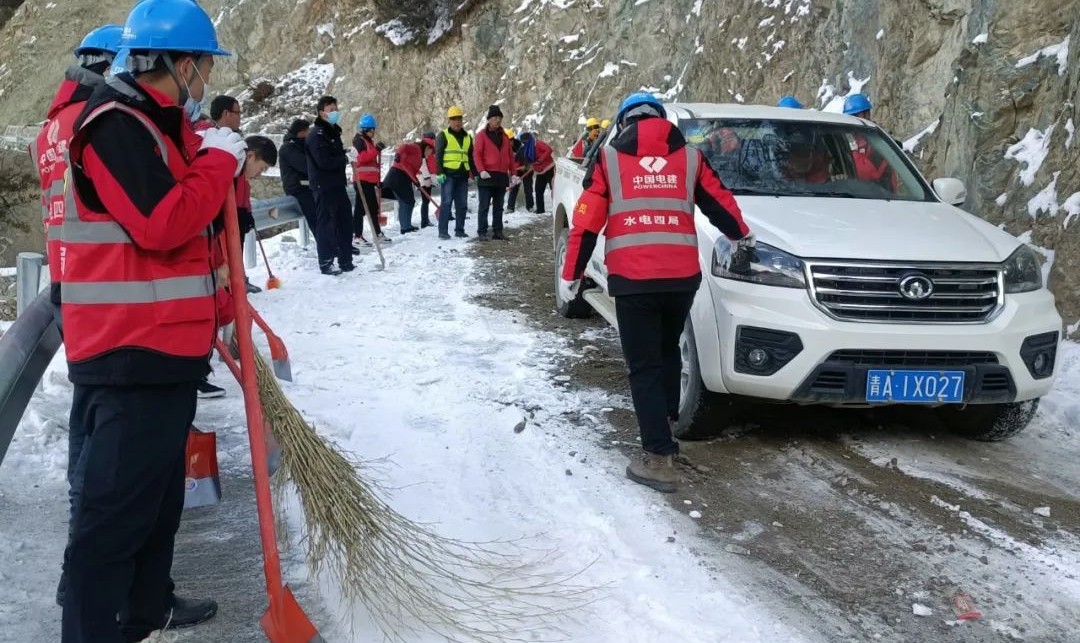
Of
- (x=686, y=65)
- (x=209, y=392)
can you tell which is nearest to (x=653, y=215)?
(x=209, y=392)

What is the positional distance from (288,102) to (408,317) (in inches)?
1308

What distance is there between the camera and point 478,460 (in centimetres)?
467

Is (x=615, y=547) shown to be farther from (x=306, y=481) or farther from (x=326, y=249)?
(x=326, y=249)

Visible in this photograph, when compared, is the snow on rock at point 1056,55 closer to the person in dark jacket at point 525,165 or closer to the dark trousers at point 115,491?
the dark trousers at point 115,491

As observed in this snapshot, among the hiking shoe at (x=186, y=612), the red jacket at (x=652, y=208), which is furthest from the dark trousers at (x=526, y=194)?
the hiking shoe at (x=186, y=612)

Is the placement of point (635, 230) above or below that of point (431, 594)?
above

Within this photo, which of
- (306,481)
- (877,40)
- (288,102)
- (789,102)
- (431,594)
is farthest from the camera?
(288,102)

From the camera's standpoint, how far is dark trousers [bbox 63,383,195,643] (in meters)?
2.44

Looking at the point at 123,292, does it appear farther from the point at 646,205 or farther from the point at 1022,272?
the point at 1022,272

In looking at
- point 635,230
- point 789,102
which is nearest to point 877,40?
point 789,102

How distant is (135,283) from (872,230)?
3.66 metres

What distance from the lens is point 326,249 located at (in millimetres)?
10250

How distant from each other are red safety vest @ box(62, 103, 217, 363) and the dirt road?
2.27 m

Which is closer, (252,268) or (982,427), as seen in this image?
(982,427)
